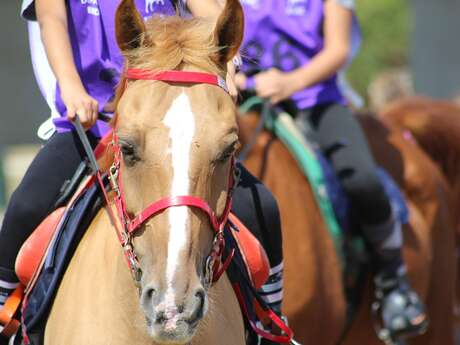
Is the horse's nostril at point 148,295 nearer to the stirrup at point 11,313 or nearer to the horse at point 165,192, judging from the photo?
the horse at point 165,192

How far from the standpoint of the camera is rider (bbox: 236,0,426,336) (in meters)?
5.81

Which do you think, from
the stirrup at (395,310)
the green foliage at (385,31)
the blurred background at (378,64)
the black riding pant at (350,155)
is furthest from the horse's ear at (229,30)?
the green foliage at (385,31)

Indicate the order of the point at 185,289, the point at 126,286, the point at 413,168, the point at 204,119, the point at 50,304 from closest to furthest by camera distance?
the point at 185,289 → the point at 204,119 → the point at 126,286 → the point at 50,304 → the point at 413,168

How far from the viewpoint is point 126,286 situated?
359 cm

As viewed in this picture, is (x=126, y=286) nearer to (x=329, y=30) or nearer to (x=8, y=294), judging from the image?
(x=8, y=294)

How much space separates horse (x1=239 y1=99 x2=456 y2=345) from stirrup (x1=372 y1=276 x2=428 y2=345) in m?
0.06

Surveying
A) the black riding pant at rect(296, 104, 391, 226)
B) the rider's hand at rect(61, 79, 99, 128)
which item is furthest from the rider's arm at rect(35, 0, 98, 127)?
the black riding pant at rect(296, 104, 391, 226)

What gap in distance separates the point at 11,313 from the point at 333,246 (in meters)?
2.32

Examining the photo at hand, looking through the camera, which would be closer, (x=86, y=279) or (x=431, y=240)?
(x=86, y=279)

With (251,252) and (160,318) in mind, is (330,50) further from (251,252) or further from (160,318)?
(160,318)

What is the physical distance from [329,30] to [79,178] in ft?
7.40

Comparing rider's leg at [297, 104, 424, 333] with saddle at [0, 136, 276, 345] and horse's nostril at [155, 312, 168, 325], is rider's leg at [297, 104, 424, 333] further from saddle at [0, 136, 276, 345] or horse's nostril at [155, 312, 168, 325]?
horse's nostril at [155, 312, 168, 325]

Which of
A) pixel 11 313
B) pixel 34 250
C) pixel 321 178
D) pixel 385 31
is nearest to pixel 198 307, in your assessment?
pixel 34 250

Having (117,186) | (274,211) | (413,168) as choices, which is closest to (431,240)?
(413,168)
